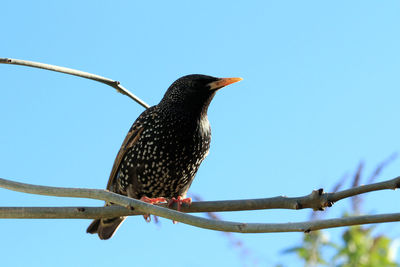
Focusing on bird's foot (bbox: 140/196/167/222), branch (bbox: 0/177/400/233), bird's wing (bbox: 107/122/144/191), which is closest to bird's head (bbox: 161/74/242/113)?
bird's wing (bbox: 107/122/144/191)

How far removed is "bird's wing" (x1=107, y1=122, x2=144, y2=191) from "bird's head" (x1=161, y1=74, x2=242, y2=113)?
0.37m

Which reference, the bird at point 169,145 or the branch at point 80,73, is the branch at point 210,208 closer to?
the branch at point 80,73

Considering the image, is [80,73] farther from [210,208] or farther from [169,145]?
[169,145]

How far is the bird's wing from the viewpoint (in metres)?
5.12

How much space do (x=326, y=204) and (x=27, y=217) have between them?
5.26 ft

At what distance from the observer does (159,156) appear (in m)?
4.84

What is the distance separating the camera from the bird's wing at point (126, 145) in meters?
5.12

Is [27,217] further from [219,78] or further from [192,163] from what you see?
[219,78]

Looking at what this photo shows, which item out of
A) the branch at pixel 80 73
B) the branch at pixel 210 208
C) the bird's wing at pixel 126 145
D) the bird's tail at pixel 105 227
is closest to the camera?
the branch at pixel 210 208

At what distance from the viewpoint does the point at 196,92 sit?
516cm

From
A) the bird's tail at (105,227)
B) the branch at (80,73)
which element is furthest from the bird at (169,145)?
the branch at (80,73)

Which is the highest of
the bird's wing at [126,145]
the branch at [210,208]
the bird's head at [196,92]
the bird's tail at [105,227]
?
the bird's head at [196,92]

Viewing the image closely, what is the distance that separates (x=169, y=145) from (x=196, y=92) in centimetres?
62

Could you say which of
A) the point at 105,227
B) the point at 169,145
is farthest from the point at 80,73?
the point at 105,227
